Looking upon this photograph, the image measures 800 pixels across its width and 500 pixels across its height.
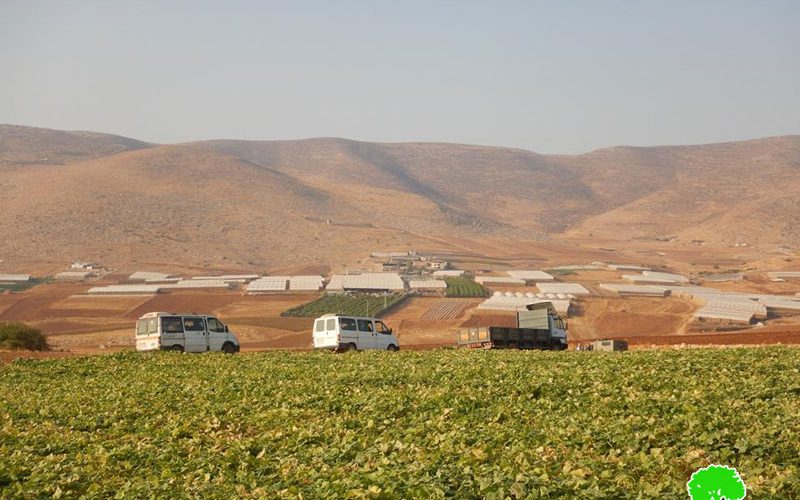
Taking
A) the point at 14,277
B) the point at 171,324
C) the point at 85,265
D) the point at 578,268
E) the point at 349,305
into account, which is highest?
the point at 85,265

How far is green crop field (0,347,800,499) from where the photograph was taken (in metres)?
12.4

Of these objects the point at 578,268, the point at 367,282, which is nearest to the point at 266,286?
the point at 367,282

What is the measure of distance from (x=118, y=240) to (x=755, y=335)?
154 metres

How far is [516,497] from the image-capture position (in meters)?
10.7

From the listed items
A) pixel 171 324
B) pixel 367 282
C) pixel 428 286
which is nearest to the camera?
pixel 171 324

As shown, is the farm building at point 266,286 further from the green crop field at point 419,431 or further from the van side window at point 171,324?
the green crop field at point 419,431

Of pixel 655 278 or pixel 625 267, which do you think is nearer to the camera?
pixel 655 278

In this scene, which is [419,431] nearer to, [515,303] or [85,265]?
[515,303]

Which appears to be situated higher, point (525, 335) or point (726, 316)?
point (525, 335)

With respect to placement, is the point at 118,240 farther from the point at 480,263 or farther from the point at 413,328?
the point at 413,328

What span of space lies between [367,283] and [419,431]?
119894 millimetres

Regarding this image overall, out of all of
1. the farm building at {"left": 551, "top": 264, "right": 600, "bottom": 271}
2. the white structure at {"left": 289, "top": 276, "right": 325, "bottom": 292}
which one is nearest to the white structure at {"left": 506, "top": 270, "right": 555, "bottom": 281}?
the farm building at {"left": 551, "top": 264, "right": 600, "bottom": 271}

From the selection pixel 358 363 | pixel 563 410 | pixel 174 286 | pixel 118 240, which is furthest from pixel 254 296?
pixel 563 410

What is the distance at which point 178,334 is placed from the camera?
43000 millimetres
